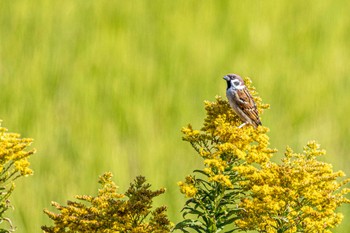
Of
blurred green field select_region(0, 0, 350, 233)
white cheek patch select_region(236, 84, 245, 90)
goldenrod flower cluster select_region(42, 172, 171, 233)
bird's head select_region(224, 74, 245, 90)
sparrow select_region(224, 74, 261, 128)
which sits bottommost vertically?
goldenrod flower cluster select_region(42, 172, 171, 233)

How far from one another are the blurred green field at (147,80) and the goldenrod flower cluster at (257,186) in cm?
322

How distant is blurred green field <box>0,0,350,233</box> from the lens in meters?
8.33

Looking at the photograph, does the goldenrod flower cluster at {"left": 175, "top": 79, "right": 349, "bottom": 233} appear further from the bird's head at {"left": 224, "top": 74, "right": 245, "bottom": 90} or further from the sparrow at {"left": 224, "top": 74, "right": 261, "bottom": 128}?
the bird's head at {"left": 224, "top": 74, "right": 245, "bottom": 90}

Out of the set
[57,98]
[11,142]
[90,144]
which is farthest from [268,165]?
[57,98]

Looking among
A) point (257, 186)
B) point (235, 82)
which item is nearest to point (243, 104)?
point (235, 82)

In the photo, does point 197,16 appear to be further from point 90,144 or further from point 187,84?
point 90,144

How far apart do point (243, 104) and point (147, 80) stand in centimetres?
397

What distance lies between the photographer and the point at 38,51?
30.1 feet

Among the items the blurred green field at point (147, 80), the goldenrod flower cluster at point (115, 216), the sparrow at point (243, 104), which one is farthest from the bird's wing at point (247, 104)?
the blurred green field at point (147, 80)

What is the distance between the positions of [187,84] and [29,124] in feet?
5.91

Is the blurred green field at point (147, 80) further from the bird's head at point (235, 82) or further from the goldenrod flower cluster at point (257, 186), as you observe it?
the goldenrod flower cluster at point (257, 186)

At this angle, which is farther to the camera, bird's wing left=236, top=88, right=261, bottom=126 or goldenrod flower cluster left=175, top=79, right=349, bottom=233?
bird's wing left=236, top=88, right=261, bottom=126

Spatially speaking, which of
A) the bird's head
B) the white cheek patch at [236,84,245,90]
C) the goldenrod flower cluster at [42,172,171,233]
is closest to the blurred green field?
the bird's head

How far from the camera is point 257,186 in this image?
4.68m
